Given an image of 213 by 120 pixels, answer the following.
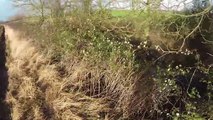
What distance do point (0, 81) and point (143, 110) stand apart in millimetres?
2448

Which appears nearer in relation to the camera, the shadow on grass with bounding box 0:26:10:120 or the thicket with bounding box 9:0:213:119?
the thicket with bounding box 9:0:213:119

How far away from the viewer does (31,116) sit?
765 centimetres

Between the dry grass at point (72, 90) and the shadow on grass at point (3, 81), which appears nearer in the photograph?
the dry grass at point (72, 90)

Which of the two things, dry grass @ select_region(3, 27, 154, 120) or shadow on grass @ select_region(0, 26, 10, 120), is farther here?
shadow on grass @ select_region(0, 26, 10, 120)

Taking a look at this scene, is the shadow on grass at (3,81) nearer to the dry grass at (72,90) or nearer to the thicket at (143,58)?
the dry grass at (72,90)

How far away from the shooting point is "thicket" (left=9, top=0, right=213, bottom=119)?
23.1ft

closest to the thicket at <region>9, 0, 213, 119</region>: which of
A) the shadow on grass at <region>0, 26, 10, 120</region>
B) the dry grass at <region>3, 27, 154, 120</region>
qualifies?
the dry grass at <region>3, 27, 154, 120</region>

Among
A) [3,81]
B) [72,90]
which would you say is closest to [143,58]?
[72,90]

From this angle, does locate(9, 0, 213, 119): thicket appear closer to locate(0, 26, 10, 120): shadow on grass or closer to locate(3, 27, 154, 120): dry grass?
locate(3, 27, 154, 120): dry grass

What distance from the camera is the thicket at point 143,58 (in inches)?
277

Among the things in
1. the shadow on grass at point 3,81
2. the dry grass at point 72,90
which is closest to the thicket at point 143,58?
the dry grass at point 72,90

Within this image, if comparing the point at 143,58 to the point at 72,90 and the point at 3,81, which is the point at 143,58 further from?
the point at 3,81

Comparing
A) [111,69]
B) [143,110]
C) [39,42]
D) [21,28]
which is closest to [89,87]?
[111,69]

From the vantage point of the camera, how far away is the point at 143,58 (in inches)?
304
